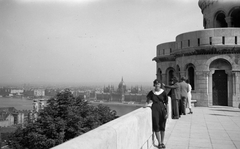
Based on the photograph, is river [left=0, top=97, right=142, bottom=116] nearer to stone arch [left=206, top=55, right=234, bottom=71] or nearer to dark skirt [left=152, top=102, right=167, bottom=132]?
stone arch [left=206, top=55, right=234, bottom=71]

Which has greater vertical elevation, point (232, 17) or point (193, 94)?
point (232, 17)

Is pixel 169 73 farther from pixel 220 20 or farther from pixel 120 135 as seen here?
pixel 120 135

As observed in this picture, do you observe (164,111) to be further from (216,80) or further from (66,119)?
(66,119)

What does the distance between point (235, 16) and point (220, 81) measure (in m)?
6.37

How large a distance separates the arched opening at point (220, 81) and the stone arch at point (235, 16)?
4.91 metres

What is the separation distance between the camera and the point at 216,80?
1491 cm

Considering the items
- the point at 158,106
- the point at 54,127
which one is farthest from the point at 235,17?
the point at 158,106

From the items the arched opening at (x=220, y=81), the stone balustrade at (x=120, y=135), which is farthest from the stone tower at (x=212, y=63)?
the stone balustrade at (x=120, y=135)

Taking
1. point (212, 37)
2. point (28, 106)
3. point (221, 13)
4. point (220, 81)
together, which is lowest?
point (28, 106)

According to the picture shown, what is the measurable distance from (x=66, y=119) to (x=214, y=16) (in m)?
14.5

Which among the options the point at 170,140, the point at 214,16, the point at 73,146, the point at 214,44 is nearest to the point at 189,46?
the point at 214,44

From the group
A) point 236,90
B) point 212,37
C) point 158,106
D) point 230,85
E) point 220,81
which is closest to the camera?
point 158,106

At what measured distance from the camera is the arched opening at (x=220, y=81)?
1467 centimetres

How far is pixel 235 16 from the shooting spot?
59.2 feet
